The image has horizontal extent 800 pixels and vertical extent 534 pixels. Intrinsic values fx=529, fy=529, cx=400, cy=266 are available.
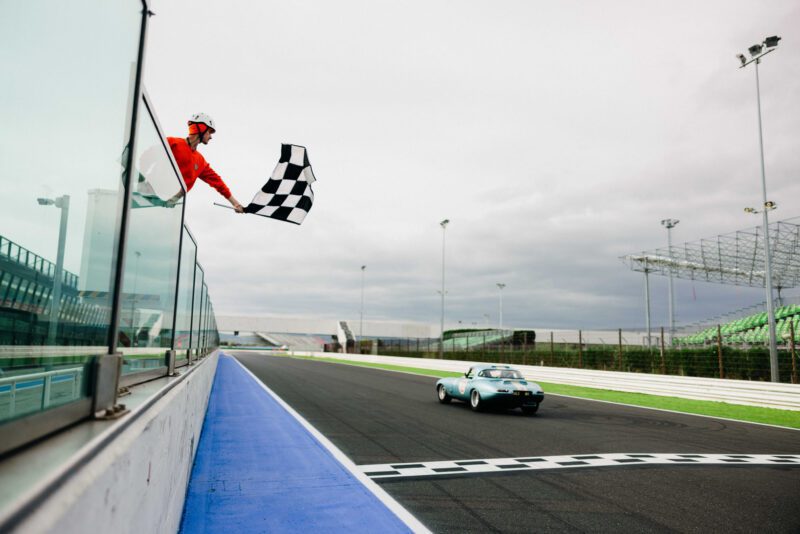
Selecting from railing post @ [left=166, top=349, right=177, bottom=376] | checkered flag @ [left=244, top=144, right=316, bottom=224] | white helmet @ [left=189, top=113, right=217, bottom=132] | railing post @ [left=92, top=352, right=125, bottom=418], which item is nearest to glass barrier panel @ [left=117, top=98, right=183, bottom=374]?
railing post @ [left=166, top=349, right=177, bottom=376]

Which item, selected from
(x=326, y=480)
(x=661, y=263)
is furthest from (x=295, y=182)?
(x=661, y=263)

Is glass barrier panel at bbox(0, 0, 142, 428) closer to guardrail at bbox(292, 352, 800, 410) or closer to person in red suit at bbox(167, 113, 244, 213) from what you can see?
person in red suit at bbox(167, 113, 244, 213)

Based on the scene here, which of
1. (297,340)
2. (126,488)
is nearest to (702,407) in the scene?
(126,488)

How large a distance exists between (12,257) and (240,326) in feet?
304

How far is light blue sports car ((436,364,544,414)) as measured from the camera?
1085cm

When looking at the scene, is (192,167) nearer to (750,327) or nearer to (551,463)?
(551,463)

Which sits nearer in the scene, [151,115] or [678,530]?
[151,115]

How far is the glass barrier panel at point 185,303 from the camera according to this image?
5.69 m

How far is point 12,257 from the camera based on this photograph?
139 cm

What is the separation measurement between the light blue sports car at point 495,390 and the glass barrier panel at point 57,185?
9565 mm

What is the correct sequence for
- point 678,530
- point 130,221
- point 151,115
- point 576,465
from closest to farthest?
point 130,221 < point 151,115 < point 678,530 < point 576,465

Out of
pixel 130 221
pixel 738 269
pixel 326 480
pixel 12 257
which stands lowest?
pixel 326 480

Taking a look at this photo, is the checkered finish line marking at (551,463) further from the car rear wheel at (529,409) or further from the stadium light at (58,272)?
the stadium light at (58,272)

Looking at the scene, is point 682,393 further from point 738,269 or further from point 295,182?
point 738,269
